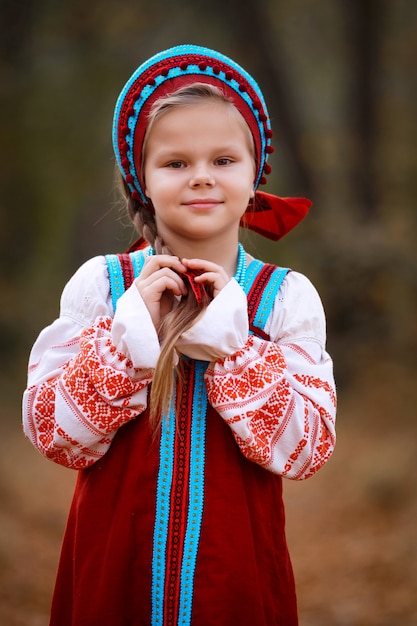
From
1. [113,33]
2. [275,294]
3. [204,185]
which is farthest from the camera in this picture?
[113,33]

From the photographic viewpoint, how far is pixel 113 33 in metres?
5.01

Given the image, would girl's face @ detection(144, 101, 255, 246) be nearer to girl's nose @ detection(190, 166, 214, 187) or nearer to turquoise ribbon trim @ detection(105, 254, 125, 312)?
girl's nose @ detection(190, 166, 214, 187)

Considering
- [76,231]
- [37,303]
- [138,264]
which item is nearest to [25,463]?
[37,303]

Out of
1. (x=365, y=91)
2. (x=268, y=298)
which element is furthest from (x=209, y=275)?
(x=365, y=91)

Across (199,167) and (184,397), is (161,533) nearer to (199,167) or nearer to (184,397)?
(184,397)

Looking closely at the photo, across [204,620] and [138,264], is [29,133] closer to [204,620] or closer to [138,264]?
[138,264]

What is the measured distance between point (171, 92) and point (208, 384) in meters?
0.59

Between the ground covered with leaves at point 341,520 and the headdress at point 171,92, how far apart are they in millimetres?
2303

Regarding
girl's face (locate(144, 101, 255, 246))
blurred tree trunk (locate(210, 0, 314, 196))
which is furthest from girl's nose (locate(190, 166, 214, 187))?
blurred tree trunk (locate(210, 0, 314, 196))

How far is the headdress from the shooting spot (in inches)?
58.4

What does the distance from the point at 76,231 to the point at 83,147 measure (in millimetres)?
614

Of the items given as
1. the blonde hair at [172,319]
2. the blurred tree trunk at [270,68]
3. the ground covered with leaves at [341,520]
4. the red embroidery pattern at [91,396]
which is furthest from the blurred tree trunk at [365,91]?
the red embroidery pattern at [91,396]

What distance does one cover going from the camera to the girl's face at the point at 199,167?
4.75 feet

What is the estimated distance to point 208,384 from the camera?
1422 millimetres
